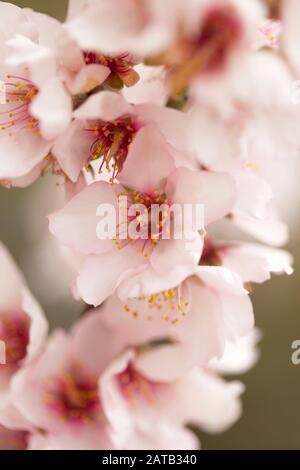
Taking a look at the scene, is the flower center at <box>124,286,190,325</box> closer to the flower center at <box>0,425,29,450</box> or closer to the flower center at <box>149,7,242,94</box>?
the flower center at <box>0,425,29,450</box>

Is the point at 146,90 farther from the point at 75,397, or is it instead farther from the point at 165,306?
the point at 75,397

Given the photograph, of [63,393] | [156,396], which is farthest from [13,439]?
[156,396]

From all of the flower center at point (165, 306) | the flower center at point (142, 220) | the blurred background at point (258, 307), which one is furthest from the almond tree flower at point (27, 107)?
the blurred background at point (258, 307)

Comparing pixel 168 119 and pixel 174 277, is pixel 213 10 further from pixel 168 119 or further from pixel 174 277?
pixel 174 277

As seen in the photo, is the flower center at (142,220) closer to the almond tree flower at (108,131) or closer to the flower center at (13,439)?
the almond tree flower at (108,131)

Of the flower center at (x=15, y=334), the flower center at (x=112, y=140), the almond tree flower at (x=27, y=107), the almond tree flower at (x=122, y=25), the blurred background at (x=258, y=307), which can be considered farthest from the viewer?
the blurred background at (x=258, y=307)
